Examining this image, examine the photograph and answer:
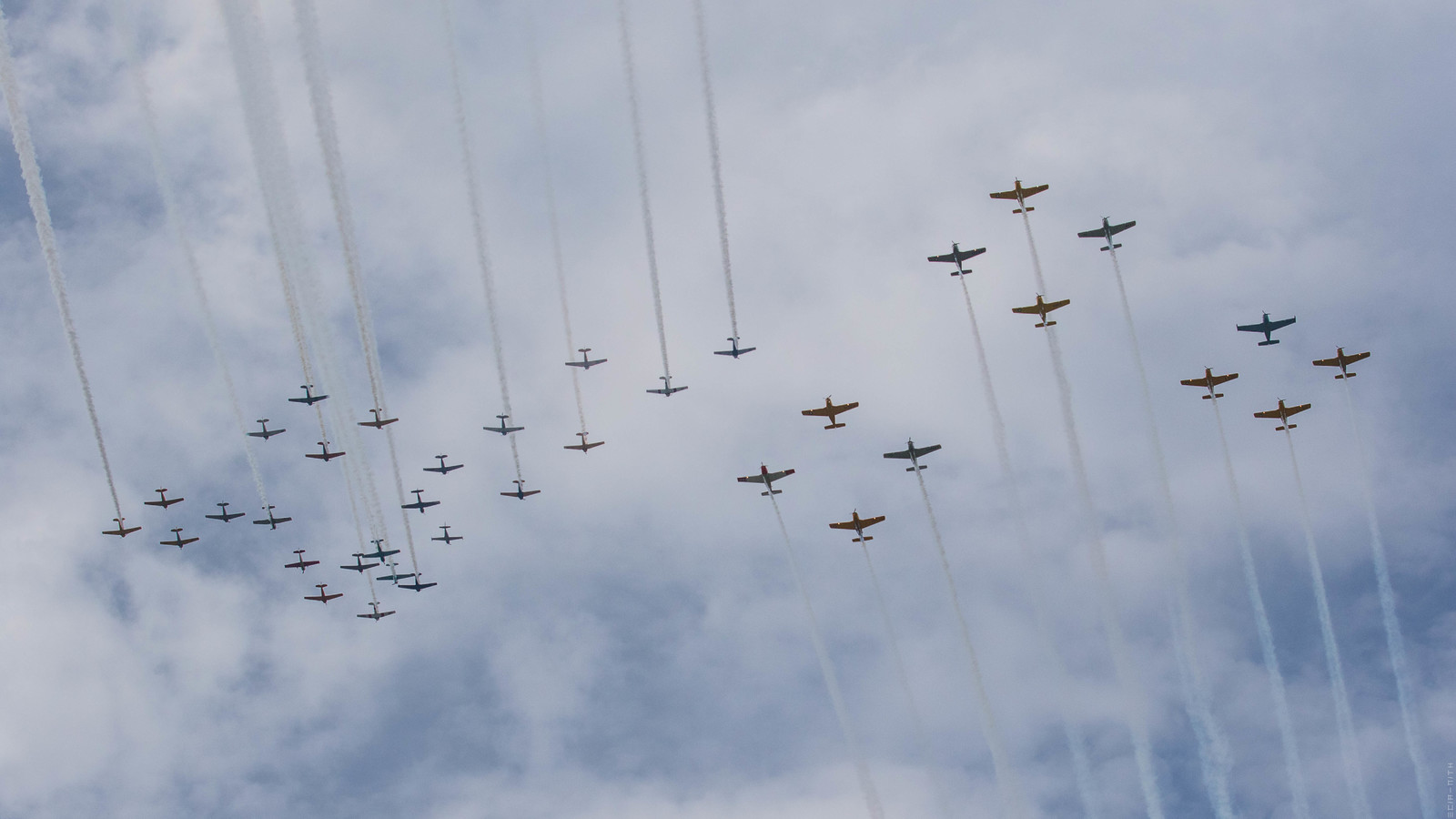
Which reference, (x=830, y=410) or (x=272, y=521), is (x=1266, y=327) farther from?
(x=272, y=521)

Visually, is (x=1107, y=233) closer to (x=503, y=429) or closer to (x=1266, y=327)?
(x=1266, y=327)

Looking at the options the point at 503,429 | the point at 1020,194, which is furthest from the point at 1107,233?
the point at 503,429

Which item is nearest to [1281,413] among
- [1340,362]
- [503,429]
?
[1340,362]

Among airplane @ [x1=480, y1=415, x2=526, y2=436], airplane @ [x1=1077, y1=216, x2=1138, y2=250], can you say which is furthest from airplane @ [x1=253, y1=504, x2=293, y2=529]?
airplane @ [x1=1077, y1=216, x2=1138, y2=250]

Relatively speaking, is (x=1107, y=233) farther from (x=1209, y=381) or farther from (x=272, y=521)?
(x=272, y=521)

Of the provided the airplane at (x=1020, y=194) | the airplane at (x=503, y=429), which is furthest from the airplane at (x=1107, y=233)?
the airplane at (x=503, y=429)

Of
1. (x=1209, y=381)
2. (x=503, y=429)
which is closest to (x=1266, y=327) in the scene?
(x=1209, y=381)

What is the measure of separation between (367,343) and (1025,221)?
3932 centimetres

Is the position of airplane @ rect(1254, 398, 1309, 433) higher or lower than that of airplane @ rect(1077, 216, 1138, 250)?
lower

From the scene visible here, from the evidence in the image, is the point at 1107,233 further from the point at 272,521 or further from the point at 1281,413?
the point at 272,521

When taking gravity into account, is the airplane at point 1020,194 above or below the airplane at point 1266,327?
above

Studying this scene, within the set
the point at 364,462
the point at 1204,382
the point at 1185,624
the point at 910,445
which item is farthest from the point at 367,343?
the point at 1204,382

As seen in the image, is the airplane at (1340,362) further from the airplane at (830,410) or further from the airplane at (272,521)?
→ the airplane at (272,521)

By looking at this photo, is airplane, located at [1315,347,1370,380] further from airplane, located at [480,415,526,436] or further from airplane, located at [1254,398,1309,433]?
airplane, located at [480,415,526,436]
